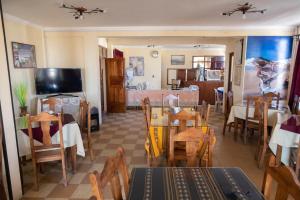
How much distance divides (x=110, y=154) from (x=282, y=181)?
112 inches

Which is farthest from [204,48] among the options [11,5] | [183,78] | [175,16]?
[11,5]

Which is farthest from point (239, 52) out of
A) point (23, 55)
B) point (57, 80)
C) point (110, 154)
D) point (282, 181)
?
point (23, 55)

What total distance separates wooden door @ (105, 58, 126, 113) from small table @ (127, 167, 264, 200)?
5.17m

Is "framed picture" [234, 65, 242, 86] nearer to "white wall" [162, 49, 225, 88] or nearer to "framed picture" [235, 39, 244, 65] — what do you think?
"framed picture" [235, 39, 244, 65]

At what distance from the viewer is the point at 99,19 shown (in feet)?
13.6

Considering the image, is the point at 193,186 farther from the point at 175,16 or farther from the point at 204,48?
the point at 204,48

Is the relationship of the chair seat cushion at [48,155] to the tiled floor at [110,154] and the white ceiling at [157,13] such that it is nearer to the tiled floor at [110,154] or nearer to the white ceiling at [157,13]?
the tiled floor at [110,154]

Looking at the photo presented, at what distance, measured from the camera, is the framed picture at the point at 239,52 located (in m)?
5.19

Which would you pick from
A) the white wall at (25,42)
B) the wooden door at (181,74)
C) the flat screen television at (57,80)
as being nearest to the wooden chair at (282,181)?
the white wall at (25,42)

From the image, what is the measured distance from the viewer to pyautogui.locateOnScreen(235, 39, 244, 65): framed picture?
17.0ft

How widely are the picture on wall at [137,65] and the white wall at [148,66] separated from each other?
138mm

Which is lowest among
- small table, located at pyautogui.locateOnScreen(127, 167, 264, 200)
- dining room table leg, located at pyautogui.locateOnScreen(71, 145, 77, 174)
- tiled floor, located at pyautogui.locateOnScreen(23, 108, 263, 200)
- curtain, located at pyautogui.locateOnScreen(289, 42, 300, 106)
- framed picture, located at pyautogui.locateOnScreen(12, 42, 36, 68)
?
tiled floor, located at pyautogui.locateOnScreen(23, 108, 263, 200)

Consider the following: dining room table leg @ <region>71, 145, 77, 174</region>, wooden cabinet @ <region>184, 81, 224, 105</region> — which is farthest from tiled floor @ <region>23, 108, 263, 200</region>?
wooden cabinet @ <region>184, 81, 224, 105</region>

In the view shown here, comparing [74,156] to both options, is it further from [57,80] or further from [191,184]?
[57,80]
